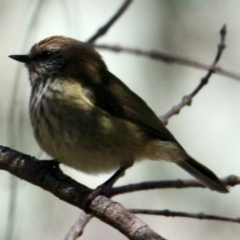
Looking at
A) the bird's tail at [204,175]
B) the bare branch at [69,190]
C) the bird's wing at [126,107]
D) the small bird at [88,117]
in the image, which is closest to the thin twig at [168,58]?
the small bird at [88,117]

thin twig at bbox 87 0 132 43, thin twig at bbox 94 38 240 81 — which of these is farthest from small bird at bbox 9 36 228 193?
thin twig at bbox 94 38 240 81

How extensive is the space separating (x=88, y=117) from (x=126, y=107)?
0.44 m

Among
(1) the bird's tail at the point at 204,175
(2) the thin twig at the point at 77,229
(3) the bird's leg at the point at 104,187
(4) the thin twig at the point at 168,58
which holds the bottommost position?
(2) the thin twig at the point at 77,229

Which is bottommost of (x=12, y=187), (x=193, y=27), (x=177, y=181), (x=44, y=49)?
(x=12, y=187)

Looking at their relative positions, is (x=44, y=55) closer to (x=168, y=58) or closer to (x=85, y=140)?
(x=85, y=140)

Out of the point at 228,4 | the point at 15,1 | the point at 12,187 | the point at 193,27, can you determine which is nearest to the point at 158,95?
the point at 193,27

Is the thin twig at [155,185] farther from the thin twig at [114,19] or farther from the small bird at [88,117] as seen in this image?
the thin twig at [114,19]

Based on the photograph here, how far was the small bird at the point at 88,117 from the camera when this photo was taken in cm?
400

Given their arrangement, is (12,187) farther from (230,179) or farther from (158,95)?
(158,95)

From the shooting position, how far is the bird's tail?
173 inches

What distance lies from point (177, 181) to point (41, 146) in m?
0.88

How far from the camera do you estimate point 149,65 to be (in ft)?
21.4

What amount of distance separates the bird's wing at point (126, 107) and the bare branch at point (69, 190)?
60cm

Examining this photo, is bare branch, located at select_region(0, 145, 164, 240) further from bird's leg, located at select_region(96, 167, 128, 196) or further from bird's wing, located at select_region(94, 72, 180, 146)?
bird's wing, located at select_region(94, 72, 180, 146)
